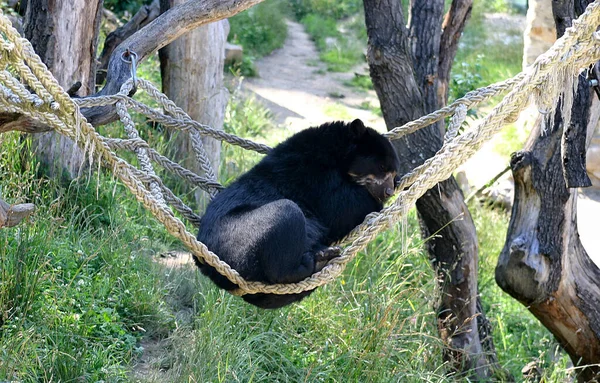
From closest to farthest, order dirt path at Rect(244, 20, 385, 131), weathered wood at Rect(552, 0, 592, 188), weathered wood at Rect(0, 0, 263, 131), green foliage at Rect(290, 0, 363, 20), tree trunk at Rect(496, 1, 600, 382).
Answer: weathered wood at Rect(0, 0, 263, 131), weathered wood at Rect(552, 0, 592, 188), tree trunk at Rect(496, 1, 600, 382), dirt path at Rect(244, 20, 385, 131), green foliage at Rect(290, 0, 363, 20)

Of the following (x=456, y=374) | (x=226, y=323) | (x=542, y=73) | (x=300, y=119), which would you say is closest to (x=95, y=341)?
(x=226, y=323)

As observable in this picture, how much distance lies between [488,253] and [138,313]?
434 centimetres

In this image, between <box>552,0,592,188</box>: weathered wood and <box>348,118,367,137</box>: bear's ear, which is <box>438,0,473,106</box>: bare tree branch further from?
<box>348,118,367,137</box>: bear's ear

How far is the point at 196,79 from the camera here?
22.7ft

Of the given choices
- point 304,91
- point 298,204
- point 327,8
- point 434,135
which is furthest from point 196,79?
point 327,8

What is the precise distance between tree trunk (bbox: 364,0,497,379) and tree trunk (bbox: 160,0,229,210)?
2240 mm

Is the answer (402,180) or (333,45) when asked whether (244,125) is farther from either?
(333,45)

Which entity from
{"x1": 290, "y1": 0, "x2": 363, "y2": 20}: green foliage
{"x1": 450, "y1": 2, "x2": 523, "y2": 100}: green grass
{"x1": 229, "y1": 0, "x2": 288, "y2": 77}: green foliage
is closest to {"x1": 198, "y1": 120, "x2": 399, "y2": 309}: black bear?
{"x1": 450, "y1": 2, "x2": 523, "y2": 100}: green grass

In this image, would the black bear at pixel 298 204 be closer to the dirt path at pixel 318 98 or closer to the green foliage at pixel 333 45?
the dirt path at pixel 318 98

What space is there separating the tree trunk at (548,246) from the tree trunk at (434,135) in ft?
1.50

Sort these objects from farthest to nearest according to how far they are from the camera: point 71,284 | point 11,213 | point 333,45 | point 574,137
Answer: point 333,45
point 71,284
point 574,137
point 11,213

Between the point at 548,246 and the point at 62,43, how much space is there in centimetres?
371

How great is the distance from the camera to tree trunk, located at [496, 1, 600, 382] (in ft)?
15.9

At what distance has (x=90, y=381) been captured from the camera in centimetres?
400
